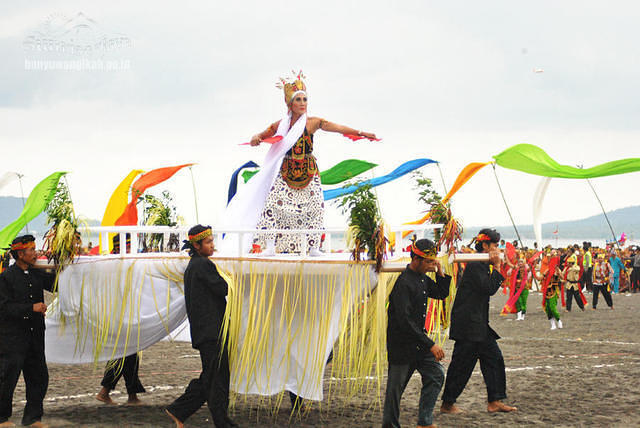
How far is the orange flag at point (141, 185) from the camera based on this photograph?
9.08 meters

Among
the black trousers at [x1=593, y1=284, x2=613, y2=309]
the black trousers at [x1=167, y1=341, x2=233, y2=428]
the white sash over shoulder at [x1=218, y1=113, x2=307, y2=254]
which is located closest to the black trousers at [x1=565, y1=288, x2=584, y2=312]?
the black trousers at [x1=593, y1=284, x2=613, y2=309]

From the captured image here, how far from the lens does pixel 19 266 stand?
6980 mm

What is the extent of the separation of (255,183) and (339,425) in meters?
2.53

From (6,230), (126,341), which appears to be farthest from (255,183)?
(6,230)

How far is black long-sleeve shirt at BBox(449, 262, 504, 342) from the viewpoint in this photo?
729 centimetres

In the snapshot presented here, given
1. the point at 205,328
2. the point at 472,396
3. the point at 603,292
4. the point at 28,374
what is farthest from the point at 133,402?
the point at 603,292

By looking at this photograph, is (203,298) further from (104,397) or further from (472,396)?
(472,396)

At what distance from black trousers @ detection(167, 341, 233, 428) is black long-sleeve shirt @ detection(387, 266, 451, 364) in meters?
1.46

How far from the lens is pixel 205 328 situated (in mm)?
6473

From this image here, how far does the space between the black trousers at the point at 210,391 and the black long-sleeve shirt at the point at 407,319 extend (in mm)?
1462

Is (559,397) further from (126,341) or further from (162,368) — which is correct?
(162,368)

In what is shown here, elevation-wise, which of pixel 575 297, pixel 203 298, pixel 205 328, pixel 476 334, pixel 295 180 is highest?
pixel 295 180

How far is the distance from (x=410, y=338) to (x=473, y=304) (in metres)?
1.33

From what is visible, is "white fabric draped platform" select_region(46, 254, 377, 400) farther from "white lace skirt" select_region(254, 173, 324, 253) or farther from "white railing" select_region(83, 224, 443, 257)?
"white lace skirt" select_region(254, 173, 324, 253)
